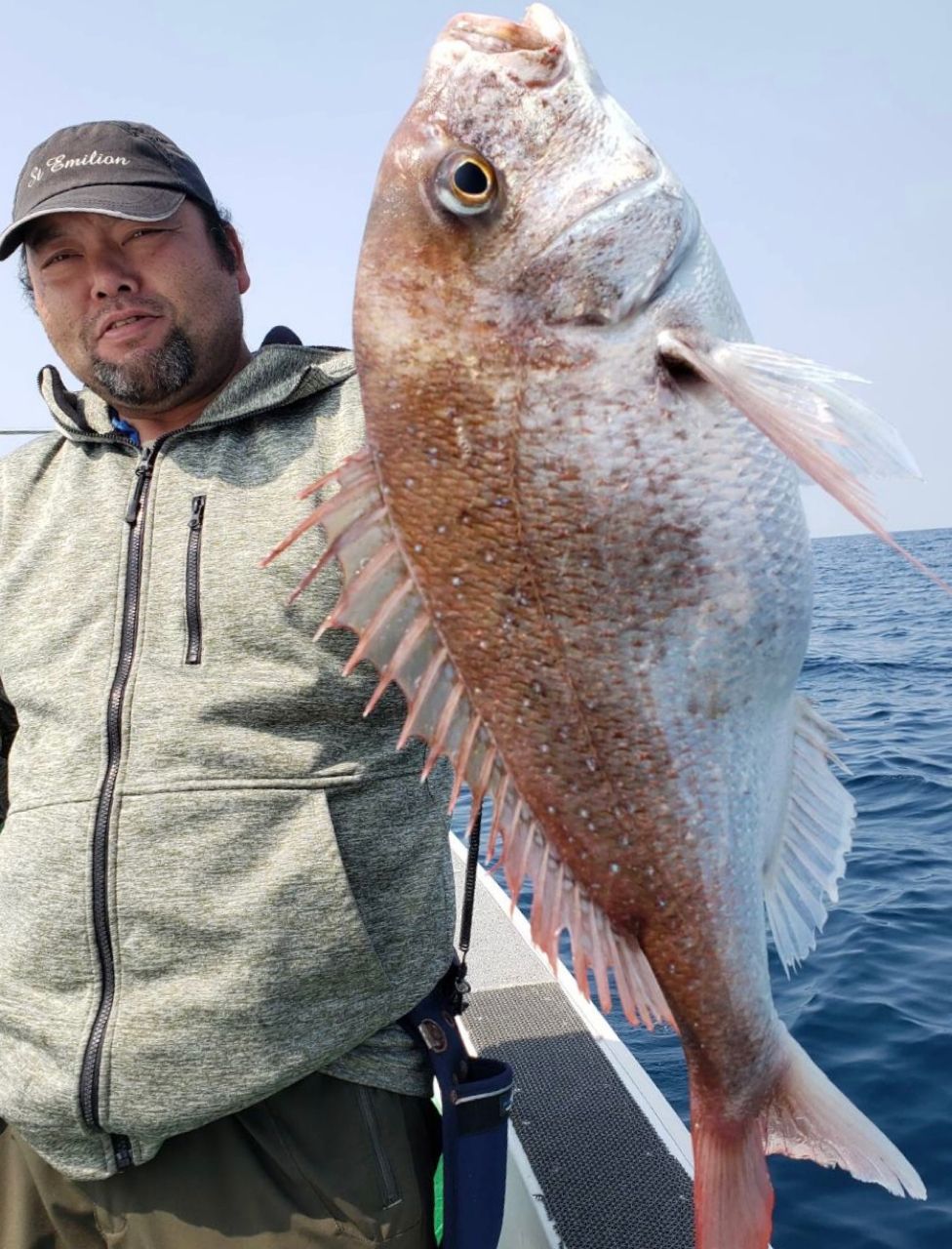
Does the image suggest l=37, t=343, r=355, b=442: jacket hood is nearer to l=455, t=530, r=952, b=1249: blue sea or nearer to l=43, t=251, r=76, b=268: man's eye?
l=43, t=251, r=76, b=268: man's eye

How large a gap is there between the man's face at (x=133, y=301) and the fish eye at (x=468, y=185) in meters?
1.19

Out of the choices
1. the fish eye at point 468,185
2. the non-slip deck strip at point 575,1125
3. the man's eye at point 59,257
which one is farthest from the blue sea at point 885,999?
the man's eye at point 59,257

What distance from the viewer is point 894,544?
1349 millimetres

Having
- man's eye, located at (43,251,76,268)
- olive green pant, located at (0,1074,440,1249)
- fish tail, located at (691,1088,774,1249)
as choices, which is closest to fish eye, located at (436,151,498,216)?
man's eye, located at (43,251,76,268)

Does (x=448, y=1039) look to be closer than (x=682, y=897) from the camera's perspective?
No

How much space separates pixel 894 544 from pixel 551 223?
72 cm

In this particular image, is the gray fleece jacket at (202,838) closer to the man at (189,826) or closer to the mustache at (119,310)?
the man at (189,826)

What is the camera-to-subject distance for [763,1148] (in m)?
1.65

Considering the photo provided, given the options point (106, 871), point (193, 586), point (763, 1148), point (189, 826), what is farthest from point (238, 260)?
point (763, 1148)

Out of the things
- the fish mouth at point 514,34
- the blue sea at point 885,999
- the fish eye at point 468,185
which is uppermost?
the fish mouth at point 514,34

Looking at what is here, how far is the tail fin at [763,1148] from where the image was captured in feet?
5.29

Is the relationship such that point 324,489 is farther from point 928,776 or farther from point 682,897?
point 928,776

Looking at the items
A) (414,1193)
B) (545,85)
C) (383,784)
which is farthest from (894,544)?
(414,1193)

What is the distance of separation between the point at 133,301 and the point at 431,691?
58.3 inches
